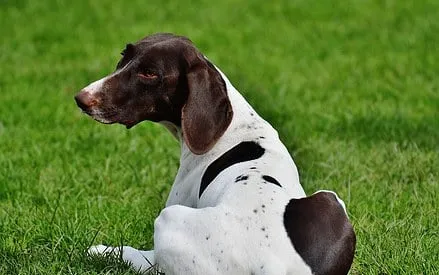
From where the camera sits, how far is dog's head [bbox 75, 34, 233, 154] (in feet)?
15.6

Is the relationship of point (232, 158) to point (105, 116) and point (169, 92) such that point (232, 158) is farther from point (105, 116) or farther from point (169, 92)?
point (105, 116)

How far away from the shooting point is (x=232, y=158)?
480 centimetres

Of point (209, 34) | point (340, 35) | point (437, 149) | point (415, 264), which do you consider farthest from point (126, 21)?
point (415, 264)

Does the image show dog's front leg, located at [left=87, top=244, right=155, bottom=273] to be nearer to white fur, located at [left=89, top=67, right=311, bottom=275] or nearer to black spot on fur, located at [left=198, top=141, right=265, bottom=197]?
white fur, located at [left=89, top=67, right=311, bottom=275]

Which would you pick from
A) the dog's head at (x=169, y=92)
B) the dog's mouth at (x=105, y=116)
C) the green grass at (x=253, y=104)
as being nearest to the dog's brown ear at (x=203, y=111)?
the dog's head at (x=169, y=92)

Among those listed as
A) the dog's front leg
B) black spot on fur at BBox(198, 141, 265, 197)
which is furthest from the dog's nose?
the dog's front leg

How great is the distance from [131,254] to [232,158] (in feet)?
2.15

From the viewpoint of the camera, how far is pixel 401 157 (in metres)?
7.04

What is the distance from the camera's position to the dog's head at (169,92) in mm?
4770

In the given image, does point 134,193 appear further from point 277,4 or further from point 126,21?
point 277,4

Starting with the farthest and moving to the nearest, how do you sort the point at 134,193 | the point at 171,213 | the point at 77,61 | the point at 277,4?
the point at 277,4
the point at 77,61
the point at 134,193
the point at 171,213

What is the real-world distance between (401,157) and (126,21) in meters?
5.33

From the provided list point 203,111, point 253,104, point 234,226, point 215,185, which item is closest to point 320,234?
point 234,226

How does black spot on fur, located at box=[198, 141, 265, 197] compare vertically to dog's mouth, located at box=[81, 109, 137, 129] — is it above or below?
below
